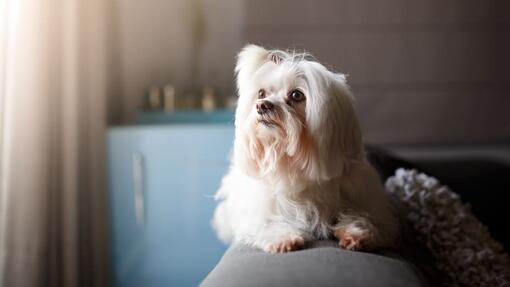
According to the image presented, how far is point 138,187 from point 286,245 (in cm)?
110

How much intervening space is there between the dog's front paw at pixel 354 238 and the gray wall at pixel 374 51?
136 cm

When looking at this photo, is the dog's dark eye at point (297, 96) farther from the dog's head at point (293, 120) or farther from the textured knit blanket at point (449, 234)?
the textured knit blanket at point (449, 234)

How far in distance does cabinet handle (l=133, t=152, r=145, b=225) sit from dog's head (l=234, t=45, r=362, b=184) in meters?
0.87

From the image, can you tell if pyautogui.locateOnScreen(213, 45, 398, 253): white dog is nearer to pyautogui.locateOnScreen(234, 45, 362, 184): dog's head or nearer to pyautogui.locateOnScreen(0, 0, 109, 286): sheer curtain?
pyautogui.locateOnScreen(234, 45, 362, 184): dog's head

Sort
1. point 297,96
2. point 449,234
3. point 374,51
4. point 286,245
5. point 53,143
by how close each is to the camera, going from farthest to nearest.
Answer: point 374,51 < point 53,143 < point 449,234 < point 297,96 < point 286,245

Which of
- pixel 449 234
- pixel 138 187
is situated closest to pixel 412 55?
pixel 449 234

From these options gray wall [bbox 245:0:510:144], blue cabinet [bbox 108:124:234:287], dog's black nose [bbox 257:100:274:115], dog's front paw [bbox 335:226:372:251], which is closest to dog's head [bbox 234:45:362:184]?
dog's black nose [bbox 257:100:274:115]

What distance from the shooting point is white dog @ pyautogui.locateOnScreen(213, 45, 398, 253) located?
4.22 feet

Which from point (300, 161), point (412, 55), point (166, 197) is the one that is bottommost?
point (166, 197)

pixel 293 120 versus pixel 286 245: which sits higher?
pixel 293 120

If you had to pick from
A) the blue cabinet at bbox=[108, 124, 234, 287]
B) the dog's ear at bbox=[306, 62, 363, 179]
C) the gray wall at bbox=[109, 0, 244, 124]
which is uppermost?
the gray wall at bbox=[109, 0, 244, 124]

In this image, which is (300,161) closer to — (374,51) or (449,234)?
(449,234)

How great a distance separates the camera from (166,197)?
2.17 meters

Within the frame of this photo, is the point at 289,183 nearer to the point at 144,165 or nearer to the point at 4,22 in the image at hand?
the point at 144,165
